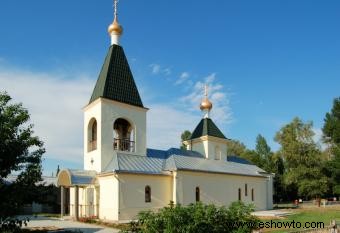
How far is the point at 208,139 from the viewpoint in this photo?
29.0m

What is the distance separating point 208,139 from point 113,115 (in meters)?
8.55

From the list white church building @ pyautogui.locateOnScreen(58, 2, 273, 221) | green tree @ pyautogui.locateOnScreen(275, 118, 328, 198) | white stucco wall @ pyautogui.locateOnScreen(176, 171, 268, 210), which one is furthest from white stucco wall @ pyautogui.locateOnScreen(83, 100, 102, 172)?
green tree @ pyautogui.locateOnScreen(275, 118, 328, 198)

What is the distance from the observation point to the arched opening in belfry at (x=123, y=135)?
23891 mm

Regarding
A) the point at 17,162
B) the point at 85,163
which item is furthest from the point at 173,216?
the point at 85,163

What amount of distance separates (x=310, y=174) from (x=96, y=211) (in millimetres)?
24884

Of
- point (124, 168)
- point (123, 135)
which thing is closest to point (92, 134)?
point (123, 135)

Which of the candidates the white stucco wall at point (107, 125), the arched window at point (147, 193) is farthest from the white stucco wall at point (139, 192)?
the white stucco wall at point (107, 125)

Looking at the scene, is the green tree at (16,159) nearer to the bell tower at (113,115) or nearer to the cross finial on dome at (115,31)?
the bell tower at (113,115)

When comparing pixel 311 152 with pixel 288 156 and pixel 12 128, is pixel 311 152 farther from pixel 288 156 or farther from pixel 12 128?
pixel 12 128

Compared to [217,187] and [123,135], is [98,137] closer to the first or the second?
[123,135]

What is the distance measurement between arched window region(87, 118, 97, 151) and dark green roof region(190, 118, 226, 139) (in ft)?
27.9

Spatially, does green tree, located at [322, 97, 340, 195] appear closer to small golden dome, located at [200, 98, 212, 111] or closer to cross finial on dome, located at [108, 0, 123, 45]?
small golden dome, located at [200, 98, 212, 111]

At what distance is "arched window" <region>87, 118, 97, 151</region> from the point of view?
2402 centimetres

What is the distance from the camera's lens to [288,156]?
138 ft
